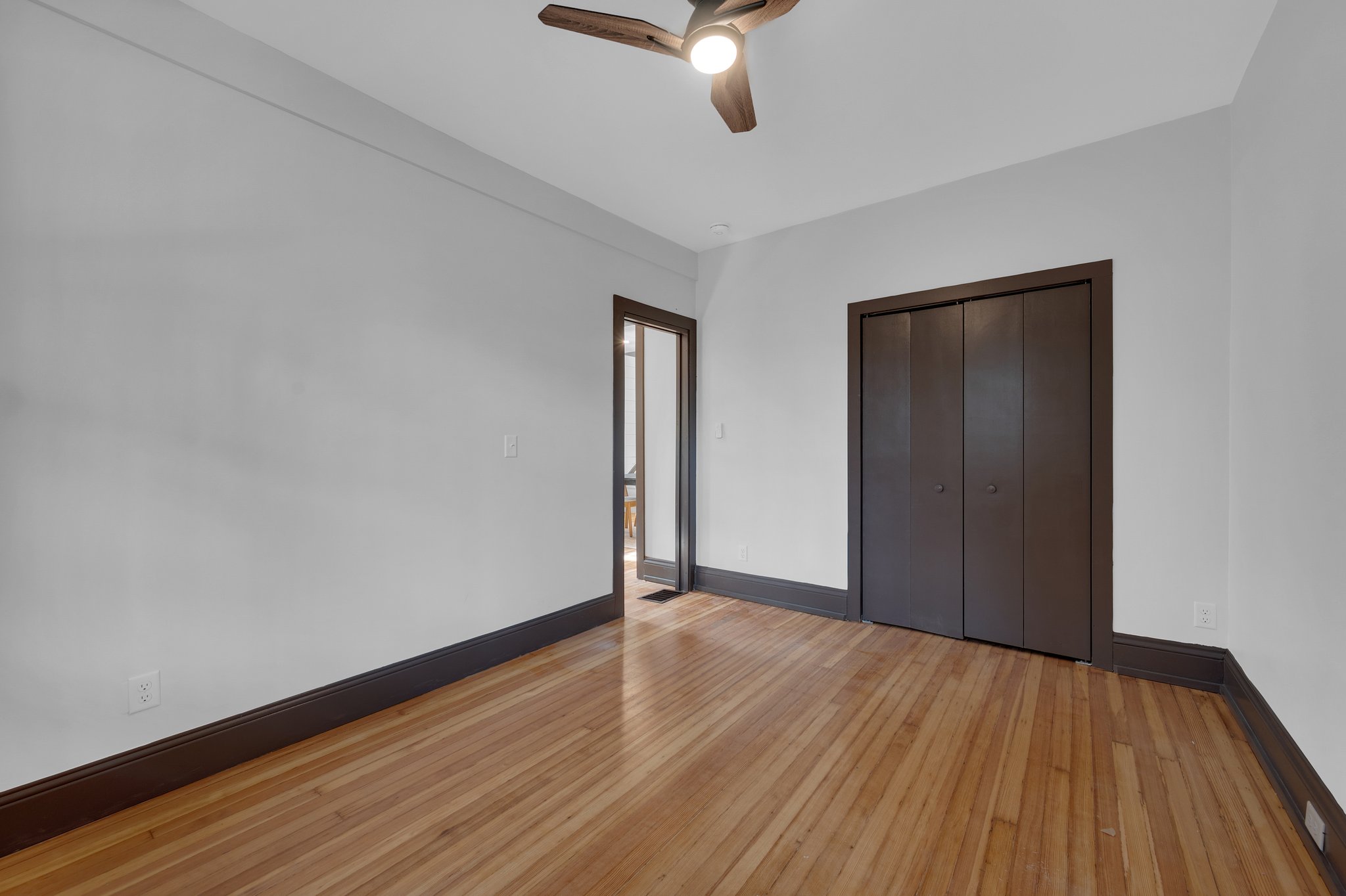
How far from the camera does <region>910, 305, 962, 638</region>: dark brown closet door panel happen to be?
11.1ft

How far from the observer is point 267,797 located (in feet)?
6.28

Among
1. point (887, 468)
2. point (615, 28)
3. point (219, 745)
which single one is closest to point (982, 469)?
point (887, 468)

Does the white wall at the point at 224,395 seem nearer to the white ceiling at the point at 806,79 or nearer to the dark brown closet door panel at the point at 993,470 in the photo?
the white ceiling at the point at 806,79

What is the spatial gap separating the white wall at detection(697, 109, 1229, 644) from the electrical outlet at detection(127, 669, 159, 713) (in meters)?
3.29

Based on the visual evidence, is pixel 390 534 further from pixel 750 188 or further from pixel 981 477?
pixel 981 477

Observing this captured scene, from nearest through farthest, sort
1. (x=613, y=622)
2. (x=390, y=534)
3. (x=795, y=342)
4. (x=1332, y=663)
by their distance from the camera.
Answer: (x=1332, y=663) → (x=390, y=534) → (x=613, y=622) → (x=795, y=342)

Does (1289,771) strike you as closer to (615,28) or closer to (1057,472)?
(1057,472)

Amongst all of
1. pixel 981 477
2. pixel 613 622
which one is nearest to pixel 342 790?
pixel 613 622

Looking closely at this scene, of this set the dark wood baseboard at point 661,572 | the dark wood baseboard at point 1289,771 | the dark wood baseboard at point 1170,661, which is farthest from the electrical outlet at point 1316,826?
the dark wood baseboard at point 661,572

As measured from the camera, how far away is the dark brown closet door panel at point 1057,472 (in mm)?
2998

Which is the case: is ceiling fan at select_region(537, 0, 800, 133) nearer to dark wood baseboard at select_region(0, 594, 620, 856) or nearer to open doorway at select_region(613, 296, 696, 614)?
open doorway at select_region(613, 296, 696, 614)

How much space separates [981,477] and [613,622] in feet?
8.11

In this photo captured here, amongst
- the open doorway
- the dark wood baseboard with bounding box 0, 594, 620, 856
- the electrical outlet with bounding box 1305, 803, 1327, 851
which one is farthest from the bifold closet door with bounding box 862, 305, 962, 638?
the dark wood baseboard with bounding box 0, 594, 620, 856

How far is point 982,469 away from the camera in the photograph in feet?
10.8
